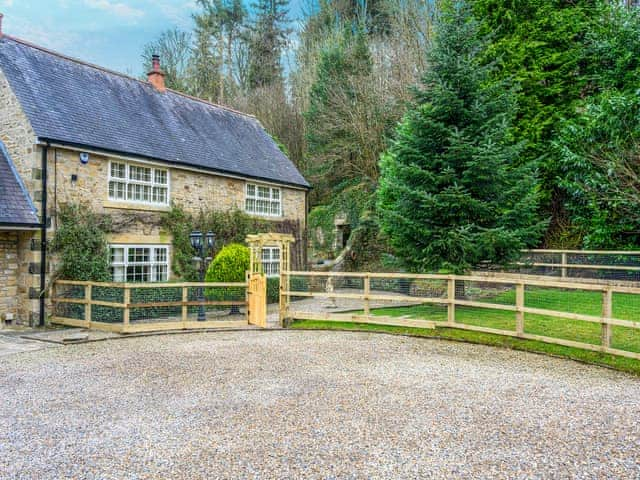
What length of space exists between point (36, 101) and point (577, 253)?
642 inches

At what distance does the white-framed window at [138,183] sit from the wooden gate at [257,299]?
4562 mm

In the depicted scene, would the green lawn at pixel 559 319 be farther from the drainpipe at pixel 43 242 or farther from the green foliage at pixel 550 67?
the green foliage at pixel 550 67

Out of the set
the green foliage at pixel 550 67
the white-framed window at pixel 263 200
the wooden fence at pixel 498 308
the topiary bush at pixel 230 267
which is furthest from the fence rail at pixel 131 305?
the green foliage at pixel 550 67

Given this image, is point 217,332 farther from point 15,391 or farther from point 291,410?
point 291,410

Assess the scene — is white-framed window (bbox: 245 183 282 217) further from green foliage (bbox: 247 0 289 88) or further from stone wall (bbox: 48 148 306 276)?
green foliage (bbox: 247 0 289 88)

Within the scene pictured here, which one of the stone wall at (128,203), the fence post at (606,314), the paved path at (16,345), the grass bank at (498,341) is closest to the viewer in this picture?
the grass bank at (498,341)

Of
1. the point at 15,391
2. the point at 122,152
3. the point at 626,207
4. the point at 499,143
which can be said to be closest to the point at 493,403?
the point at 15,391

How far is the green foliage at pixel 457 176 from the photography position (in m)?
11.5

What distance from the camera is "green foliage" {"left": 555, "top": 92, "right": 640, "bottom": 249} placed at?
50.4ft

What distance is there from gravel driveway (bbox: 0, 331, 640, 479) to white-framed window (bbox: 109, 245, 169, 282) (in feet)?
16.2

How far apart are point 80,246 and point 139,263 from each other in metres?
1.90

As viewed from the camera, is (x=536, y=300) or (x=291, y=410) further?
(x=536, y=300)

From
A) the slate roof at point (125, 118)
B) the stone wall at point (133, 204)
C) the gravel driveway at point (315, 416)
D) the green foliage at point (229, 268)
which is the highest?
the slate roof at point (125, 118)

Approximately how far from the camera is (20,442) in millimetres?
4570
